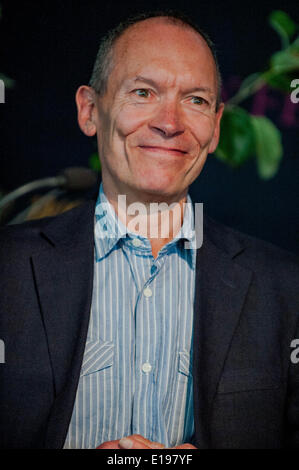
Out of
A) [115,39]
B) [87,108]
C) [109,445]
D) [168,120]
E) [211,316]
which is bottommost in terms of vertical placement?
[109,445]

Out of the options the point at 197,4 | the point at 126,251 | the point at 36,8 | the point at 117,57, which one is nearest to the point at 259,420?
the point at 126,251

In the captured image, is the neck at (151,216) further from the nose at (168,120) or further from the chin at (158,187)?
the nose at (168,120)

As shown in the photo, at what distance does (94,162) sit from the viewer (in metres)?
1.62

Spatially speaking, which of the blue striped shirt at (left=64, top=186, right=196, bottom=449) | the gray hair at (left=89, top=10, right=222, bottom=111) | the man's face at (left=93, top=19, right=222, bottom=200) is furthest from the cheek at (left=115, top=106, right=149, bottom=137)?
the blue striped shirt at (left=64, top=186, right=196, bottom=449)

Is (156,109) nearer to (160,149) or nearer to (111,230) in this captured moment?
(160,149)

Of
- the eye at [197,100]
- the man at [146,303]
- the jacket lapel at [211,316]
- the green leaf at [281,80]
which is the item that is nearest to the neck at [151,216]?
the man at [146,303]

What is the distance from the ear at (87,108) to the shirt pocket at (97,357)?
0.58 metres

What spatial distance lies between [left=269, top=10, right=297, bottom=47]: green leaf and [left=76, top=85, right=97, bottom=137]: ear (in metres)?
0.67

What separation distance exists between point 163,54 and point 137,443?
3.06ft

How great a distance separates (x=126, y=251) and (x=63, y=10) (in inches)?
33.8

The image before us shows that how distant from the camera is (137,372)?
1158 millimetres

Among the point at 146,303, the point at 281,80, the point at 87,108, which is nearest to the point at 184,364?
the point at 146,303
